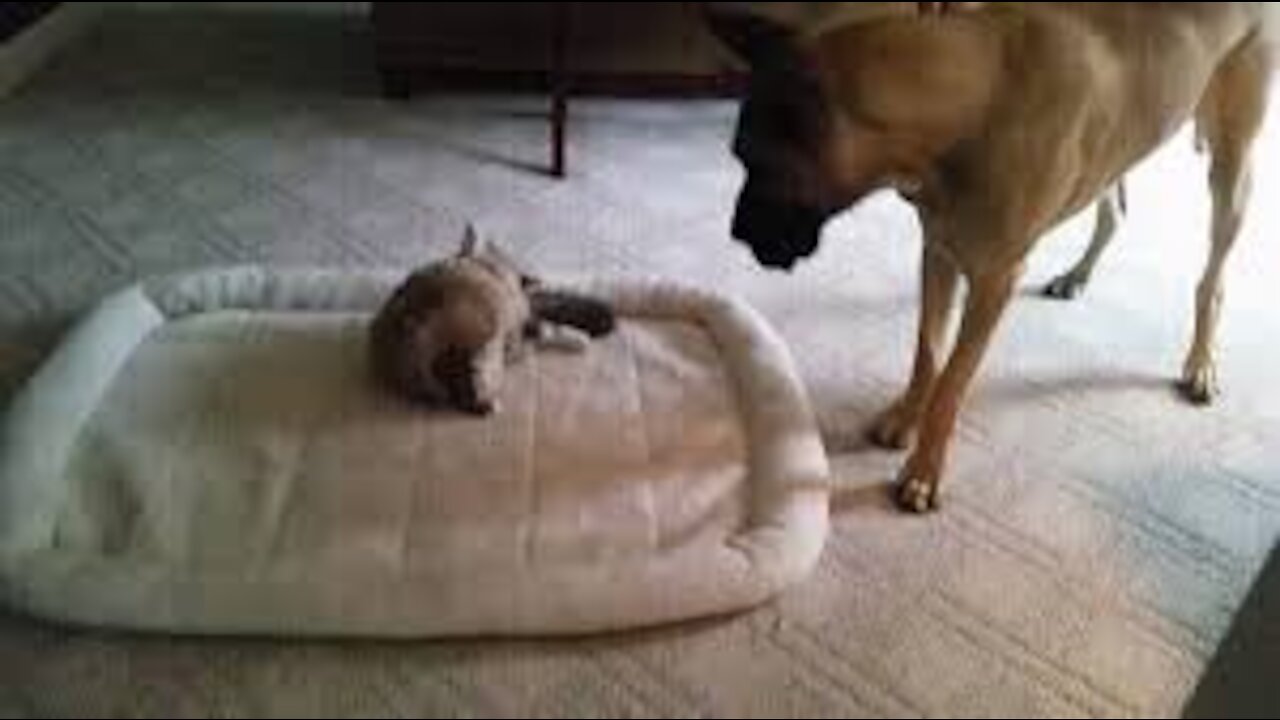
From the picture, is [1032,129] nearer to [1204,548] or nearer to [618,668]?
[1204,548]

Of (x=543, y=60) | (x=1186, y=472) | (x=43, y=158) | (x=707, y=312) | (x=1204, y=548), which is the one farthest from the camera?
(x=543, y=60)

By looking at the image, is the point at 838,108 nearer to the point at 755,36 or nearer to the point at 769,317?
the point at 755,36

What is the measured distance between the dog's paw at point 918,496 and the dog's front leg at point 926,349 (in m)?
0.11

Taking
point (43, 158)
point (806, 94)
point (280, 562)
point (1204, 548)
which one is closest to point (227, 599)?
point (280, 562)

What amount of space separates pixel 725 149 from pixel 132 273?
1.17m

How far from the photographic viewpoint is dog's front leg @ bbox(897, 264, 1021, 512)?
1.49 m

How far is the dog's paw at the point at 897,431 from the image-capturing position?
1.72 m

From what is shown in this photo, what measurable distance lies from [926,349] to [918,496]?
0.20m

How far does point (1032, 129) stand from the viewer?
1.34 metres

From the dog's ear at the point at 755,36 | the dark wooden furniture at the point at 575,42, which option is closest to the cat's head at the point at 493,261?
the dog's ear at the point at 755,36

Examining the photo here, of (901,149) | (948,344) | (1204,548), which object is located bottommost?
(1204,548)

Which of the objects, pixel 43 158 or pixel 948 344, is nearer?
pixel 948 344

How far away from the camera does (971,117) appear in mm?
1329

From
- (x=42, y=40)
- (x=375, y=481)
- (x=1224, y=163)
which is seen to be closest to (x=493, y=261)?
(x=375, y=481)
